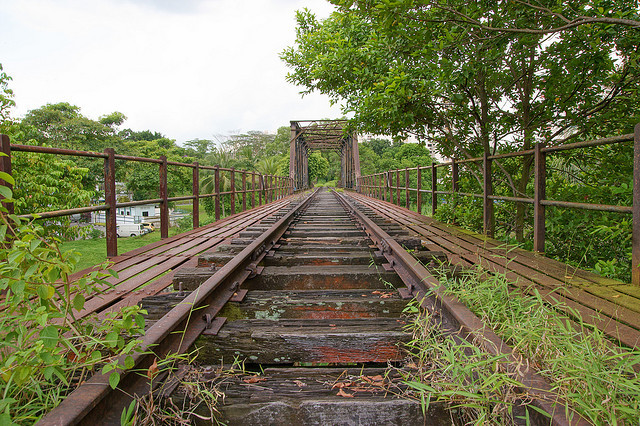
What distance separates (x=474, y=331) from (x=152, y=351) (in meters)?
1.05

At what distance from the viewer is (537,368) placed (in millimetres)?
1096

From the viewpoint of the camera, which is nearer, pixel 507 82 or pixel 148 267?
pixel 148 267

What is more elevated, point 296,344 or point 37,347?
point 37,347

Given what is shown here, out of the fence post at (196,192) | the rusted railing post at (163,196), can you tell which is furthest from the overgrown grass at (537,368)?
the fence post at (196,192)

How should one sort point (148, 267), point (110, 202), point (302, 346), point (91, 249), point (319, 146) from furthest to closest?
point (319, 146) < point (91, 249) < point (110, 202) < point (148, 267) < point (302, 346)

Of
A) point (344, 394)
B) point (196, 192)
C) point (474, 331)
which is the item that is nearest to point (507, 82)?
point (196, 192)

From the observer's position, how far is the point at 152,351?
1.18 m

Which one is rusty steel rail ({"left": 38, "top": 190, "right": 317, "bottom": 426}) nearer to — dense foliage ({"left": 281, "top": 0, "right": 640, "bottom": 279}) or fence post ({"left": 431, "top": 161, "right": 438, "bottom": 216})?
dense foliage ({"left": 281, "top": 0, "right": 640, "bottom": 279})

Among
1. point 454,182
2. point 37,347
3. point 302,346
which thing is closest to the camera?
point 37,347

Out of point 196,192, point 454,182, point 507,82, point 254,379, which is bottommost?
point 254,379

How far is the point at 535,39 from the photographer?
3686 mm

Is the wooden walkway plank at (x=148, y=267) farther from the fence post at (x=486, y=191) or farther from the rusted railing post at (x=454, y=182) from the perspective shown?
the rusted railing post at (x=454, y=182)

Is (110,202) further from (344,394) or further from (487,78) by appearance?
(487,78)

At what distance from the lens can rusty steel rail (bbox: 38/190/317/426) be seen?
2.87 feet
